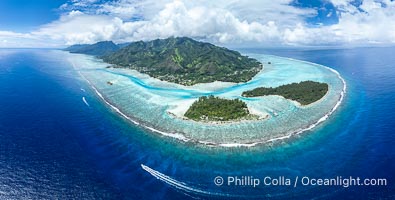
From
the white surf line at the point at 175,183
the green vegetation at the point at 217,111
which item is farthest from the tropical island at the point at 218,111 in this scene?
the white surf line at the point at 175,183

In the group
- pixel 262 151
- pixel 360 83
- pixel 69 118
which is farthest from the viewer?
pixel 360 83

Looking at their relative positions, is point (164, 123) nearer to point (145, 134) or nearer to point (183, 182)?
point (145, 134)

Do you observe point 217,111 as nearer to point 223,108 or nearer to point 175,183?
point 223,108

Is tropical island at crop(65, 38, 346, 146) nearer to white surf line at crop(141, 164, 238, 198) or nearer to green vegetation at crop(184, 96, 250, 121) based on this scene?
green vegetation at crop(184, 96, 250, 121)

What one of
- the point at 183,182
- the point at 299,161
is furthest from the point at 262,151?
the point at 183,182

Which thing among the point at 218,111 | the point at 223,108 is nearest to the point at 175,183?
the point at 218,111
